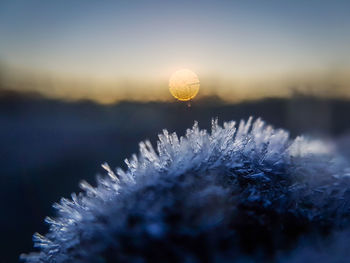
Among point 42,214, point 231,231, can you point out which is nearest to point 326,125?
point 42,214

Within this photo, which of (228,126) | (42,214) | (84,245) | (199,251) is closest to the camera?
(199,251)

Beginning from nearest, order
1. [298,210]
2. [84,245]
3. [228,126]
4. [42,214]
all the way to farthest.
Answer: [84,245]
[298,210]
[228,126]
[42,214]

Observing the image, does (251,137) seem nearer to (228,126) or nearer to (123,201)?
(228,126)

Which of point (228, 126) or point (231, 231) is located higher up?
point (228, 126)

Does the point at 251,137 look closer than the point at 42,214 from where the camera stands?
Yes

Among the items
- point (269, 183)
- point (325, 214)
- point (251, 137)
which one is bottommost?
point (325, 214)

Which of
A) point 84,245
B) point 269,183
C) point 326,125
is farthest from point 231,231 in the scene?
point 326,125

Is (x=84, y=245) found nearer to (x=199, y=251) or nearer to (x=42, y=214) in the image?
(x=199, y=251)
